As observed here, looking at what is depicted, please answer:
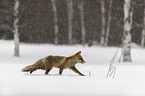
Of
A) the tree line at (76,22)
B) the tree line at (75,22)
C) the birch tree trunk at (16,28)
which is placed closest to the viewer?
the birch tree trunk at (16,28)

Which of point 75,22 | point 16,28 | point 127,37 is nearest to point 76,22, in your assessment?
point 75,22

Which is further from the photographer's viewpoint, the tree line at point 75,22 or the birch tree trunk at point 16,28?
the tree line at point 75,22

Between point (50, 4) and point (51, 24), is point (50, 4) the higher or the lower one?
the higher one

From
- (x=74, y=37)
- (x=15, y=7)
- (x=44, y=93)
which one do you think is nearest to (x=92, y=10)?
(x=74, y=37)

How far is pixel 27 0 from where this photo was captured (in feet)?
59.3

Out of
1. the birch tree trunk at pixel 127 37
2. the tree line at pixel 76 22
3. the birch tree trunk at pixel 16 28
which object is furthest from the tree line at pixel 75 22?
the birch tree trunk at pixel 127 37

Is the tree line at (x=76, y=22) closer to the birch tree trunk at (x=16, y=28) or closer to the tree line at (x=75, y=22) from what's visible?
the tree line at (x=75, y=22)

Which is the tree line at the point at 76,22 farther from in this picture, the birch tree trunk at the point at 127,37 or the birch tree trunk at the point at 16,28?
the birch tree trunk at the point at 127,37

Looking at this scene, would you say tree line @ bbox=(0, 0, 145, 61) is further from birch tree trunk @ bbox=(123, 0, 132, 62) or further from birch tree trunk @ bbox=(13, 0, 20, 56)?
birch tree trunk @ bbox=(123, 0, 132, 62)

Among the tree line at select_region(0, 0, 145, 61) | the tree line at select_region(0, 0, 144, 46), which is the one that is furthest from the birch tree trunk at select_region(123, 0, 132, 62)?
the tree line at select_region(0, 0, 144, 46)

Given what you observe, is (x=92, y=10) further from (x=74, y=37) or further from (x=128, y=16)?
(x=128, y=16)

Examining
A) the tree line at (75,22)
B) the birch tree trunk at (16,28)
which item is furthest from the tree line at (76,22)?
the birch tree trunk at (16,28)

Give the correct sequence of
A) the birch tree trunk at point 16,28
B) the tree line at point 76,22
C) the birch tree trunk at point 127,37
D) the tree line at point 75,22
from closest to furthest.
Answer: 1. the birch tree trunk at point 127,37
2. the birch tree trunk at point 16,28
3. the tree line at point 75,22
4. the tree line at point 76,22

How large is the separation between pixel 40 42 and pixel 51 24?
2.15 meters
